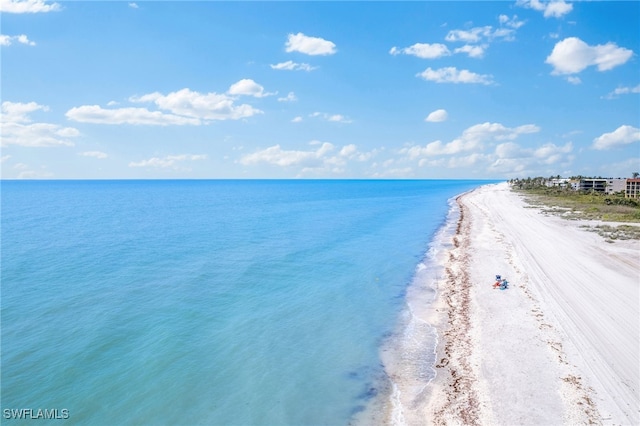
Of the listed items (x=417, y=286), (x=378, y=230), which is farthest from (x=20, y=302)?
(x=378, y=230)

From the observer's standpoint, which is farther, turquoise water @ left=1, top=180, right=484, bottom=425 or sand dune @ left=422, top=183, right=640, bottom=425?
turquoise water @ left=1, top=180, right=484, bottom=425

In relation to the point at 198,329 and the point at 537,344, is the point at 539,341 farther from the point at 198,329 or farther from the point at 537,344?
the point at 198,329

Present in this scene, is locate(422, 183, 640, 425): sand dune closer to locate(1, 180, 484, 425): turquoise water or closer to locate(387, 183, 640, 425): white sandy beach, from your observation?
locate(387, 183, 640, 425): white sandy beach

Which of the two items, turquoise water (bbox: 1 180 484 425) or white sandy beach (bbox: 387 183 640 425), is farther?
turquoise water (bbox: 1 180 484 425)

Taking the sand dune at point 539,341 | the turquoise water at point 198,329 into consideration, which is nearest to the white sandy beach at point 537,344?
the sand dune at point 539,341

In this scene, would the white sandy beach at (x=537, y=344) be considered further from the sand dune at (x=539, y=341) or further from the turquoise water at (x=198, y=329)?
the turquoise water at (x=198, y=329)

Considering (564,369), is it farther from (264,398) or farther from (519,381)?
(264,398)

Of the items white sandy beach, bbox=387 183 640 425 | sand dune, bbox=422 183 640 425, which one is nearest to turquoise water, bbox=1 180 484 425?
white sandy beach, bbox=387 183 640 425
